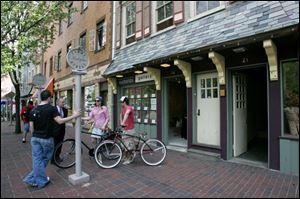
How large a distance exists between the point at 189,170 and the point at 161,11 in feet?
12.6

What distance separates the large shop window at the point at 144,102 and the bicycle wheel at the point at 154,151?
2.93 meters

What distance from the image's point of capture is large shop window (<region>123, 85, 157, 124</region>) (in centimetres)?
969

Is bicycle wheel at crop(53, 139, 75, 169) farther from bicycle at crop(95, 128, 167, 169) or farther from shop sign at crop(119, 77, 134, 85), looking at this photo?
shop sign at crop(119, 77, 134, 85)

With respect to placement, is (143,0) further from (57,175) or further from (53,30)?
(53,30)

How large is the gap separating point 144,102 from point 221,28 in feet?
14.9

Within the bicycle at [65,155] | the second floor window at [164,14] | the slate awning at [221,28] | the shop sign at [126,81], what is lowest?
the bicycle at [65,155]

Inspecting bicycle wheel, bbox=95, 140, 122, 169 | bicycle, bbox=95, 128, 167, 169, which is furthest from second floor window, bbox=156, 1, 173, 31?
bicycle wheel, bbox=95, 140, 122, 169

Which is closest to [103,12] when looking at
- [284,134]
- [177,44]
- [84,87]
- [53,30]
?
[53,30]

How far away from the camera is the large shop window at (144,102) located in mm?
9688

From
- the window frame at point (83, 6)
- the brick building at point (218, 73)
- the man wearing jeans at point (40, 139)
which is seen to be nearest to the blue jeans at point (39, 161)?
the man wearing jeans at point (40, 139)

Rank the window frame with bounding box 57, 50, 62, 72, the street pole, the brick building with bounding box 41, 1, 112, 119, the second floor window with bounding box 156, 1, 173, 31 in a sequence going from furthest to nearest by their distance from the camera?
the window frame with bounding box 57, 50, 62, 72
the brick building with bounding box 41, 1, 112, 119
the second floor window with bounding box 156, 1, 173, 31
the street pole

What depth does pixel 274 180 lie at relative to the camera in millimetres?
5172

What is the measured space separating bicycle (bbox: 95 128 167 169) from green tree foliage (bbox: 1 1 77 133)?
4.86 m

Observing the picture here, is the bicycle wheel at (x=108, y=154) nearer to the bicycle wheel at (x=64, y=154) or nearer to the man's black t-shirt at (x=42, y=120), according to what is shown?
the bicycle wheel at (x=64, y=154)
